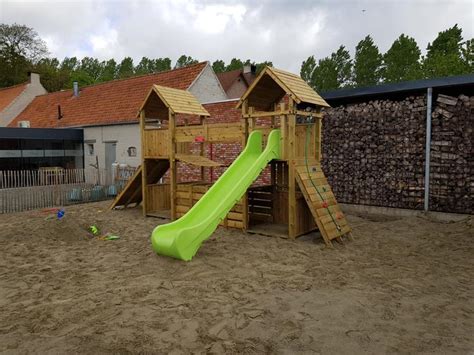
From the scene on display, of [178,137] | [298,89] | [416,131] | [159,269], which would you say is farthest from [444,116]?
[159,269]

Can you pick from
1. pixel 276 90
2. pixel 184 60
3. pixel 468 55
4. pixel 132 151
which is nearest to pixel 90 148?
pixel 132 151

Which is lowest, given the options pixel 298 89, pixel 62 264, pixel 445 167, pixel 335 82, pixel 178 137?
pixel 62 264

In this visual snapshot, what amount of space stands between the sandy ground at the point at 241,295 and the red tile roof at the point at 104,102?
42.3ft

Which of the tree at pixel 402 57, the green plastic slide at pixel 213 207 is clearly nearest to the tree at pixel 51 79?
the tree at pixel 402 57

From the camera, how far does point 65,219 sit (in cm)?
1059

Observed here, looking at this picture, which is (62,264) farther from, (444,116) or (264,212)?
(444,116)

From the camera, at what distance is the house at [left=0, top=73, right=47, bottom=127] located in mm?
28641

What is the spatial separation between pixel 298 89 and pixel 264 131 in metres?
1.32

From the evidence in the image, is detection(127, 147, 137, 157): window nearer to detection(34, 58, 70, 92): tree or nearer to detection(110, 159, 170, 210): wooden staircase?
detection(110, 159, 170, 210): wooden staircase

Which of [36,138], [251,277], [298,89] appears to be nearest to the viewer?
[251,277]

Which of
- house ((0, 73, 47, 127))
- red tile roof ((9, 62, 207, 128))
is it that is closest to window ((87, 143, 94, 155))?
red tile roof ((9, 62, 207, 128))

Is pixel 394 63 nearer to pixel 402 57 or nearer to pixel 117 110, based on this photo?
pixel 402 57

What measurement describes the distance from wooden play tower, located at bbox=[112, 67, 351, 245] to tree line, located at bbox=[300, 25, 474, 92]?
23.9 m

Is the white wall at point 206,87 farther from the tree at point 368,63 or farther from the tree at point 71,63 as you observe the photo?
the tree at point 71,63
